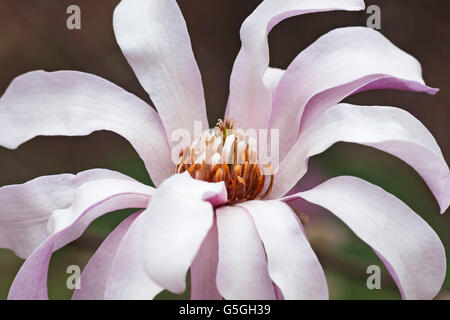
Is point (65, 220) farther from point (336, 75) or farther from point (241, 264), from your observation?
point (336, 75)

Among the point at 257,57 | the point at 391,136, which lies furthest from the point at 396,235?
the point at 257,57

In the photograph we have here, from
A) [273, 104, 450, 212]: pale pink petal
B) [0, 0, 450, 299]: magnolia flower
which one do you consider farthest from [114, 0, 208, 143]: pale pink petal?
[273, 104, 450, 212]: pale pink petal

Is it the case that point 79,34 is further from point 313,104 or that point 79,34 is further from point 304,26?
point 313,104

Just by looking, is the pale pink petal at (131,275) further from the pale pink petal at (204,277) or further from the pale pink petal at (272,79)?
the pale pink petal at (272,79)

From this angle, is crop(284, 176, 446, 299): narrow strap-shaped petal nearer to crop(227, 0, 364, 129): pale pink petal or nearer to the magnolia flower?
the magnolia flower
